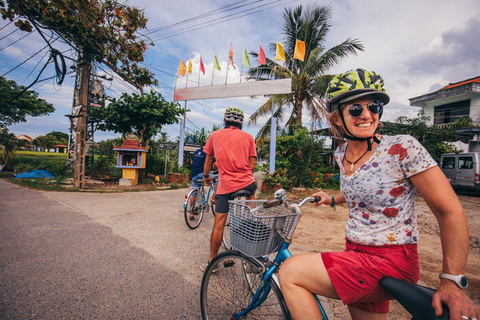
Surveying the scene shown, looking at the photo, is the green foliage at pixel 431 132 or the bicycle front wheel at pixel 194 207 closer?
the bicycle front wheel at pixel 194 207

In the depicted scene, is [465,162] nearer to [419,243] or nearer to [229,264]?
[419,243]

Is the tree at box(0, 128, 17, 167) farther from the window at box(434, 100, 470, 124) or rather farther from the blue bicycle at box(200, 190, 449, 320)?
the window at box(434, 100, 470, 124)

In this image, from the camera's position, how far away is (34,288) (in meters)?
2.34

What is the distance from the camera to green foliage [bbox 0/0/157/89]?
7746 mm

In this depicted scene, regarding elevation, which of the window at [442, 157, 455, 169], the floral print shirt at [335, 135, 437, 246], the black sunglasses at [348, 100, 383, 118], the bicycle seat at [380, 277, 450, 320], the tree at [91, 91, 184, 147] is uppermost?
the tree at [91, 91, 184, 147]

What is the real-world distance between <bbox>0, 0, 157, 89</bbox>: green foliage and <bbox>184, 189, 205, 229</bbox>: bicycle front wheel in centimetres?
830

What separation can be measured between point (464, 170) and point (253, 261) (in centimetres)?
1327

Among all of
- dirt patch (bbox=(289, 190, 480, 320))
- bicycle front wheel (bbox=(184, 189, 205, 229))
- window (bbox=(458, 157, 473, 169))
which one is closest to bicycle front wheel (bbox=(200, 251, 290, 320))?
dirt patch (bbox=(289, 190, 480, 320))

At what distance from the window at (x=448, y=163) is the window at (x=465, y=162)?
41cm

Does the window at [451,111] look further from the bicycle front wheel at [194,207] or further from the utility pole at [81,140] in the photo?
the utility pole at [81,140]

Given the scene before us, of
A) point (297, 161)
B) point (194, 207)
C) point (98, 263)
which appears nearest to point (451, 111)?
point (297, 161)

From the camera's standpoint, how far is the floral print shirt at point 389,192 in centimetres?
102

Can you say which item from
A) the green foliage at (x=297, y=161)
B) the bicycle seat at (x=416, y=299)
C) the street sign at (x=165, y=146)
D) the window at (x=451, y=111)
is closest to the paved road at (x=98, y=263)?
the bicycle seat at (x=416, y=299)

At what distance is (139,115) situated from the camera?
9.73 meters
